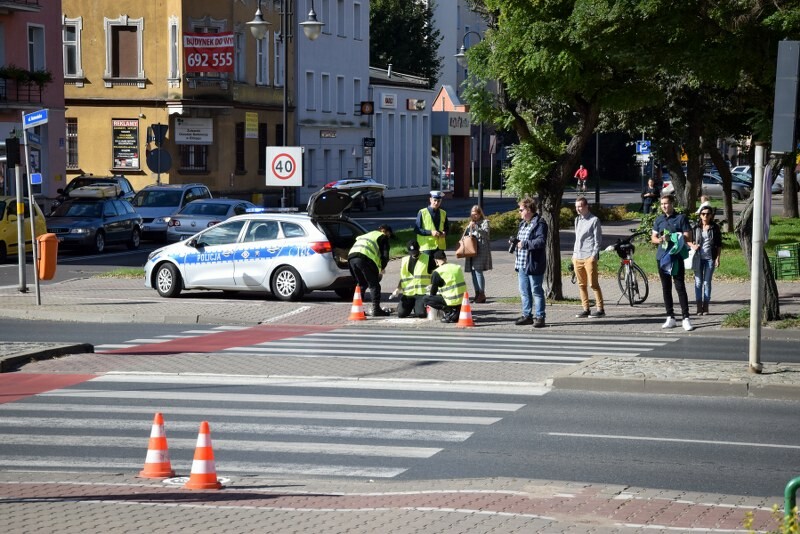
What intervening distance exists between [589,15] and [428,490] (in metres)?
12.1

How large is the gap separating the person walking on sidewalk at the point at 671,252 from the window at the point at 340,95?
5327cm

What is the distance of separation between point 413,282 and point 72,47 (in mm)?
39812

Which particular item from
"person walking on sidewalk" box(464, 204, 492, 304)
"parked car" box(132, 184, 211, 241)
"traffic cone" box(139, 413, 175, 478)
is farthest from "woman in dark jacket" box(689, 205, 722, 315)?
"parked car" box(132, 184, 211, 241)

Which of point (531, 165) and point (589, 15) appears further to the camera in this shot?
point (531, 165)

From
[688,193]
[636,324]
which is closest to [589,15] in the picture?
[636,324]

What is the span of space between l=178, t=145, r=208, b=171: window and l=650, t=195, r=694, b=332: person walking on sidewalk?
125 ft

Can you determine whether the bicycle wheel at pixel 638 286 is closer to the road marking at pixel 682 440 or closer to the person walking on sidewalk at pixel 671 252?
the person walking on sidewalk at pixel 671 252

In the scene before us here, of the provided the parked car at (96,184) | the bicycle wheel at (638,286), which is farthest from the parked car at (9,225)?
the bicycle wheel at (638,286)

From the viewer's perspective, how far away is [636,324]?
20.8 metres

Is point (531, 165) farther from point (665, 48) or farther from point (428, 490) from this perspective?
point (428, 490)

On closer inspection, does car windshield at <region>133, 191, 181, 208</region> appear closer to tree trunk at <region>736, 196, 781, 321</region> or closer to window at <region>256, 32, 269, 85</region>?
window at <region>256, 32, 269, 85</region>

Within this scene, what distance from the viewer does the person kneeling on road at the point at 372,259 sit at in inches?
850

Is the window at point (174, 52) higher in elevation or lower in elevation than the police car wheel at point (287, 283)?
higher

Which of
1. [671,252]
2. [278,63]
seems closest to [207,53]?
[278,63]
